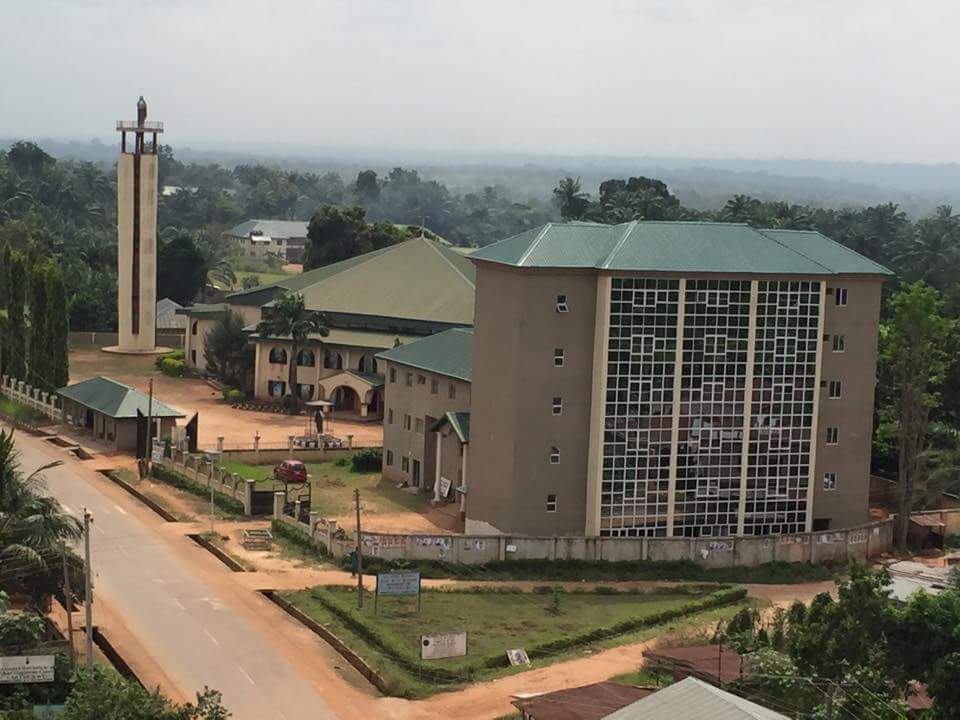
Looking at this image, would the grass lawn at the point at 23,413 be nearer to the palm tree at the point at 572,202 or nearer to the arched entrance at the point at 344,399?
the arched entrance at the point at 344,399

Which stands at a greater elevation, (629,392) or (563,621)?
(629,392)

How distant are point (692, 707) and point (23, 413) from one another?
51929 mm

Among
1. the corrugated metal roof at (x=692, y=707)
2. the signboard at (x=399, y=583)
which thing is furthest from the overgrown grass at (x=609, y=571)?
the corrugated metal roof at (x=692, y=707)

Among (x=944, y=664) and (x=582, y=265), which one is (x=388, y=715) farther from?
(x=582, y=265)

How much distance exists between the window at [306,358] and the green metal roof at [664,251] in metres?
28.2

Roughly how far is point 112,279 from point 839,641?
3172 inches

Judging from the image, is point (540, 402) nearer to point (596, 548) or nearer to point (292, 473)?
point (596, 548)

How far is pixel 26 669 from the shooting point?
3850 centimetres

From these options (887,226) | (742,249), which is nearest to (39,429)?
(742,249)

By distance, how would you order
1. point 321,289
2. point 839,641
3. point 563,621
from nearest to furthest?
point 839,641
point 563,621
point 321,289

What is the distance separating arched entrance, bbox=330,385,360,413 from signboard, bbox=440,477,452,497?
21440 mm

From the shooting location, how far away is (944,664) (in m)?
35.6

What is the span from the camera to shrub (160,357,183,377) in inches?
3615

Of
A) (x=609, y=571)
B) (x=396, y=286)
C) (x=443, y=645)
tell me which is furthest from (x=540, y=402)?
(x=396, y=286)
